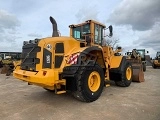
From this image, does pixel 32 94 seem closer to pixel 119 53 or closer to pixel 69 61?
pixel 69 61

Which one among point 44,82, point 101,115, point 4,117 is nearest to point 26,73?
point 44,82

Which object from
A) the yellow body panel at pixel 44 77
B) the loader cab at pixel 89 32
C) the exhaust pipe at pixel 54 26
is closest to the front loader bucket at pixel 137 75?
the loader cab at pixel 89 32

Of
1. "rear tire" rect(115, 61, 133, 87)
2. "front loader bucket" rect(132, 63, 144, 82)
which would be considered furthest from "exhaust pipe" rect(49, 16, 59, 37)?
"front loader bucket" rect(132, 63, 144, 82)

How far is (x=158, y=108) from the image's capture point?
5.88 m

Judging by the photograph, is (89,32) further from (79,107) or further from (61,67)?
(79,107)

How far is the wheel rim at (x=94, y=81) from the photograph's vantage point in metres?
6.80

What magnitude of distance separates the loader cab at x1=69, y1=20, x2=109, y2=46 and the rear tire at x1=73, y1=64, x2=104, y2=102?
1251mm

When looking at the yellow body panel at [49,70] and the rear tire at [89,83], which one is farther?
the rear tire at [89,83]

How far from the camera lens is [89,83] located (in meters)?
6.64

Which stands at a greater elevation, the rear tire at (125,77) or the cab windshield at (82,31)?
the cab windshield at (82,31)

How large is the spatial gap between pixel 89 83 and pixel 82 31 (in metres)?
2.38

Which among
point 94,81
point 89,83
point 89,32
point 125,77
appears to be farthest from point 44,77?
point 125,77

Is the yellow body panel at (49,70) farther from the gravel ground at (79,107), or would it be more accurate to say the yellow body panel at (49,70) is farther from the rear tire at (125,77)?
the rear tire at (125,77)

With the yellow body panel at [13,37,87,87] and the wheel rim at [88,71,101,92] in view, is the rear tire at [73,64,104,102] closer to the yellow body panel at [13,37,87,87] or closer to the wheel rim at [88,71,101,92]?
the wheel rim at [88,71,101,92]
